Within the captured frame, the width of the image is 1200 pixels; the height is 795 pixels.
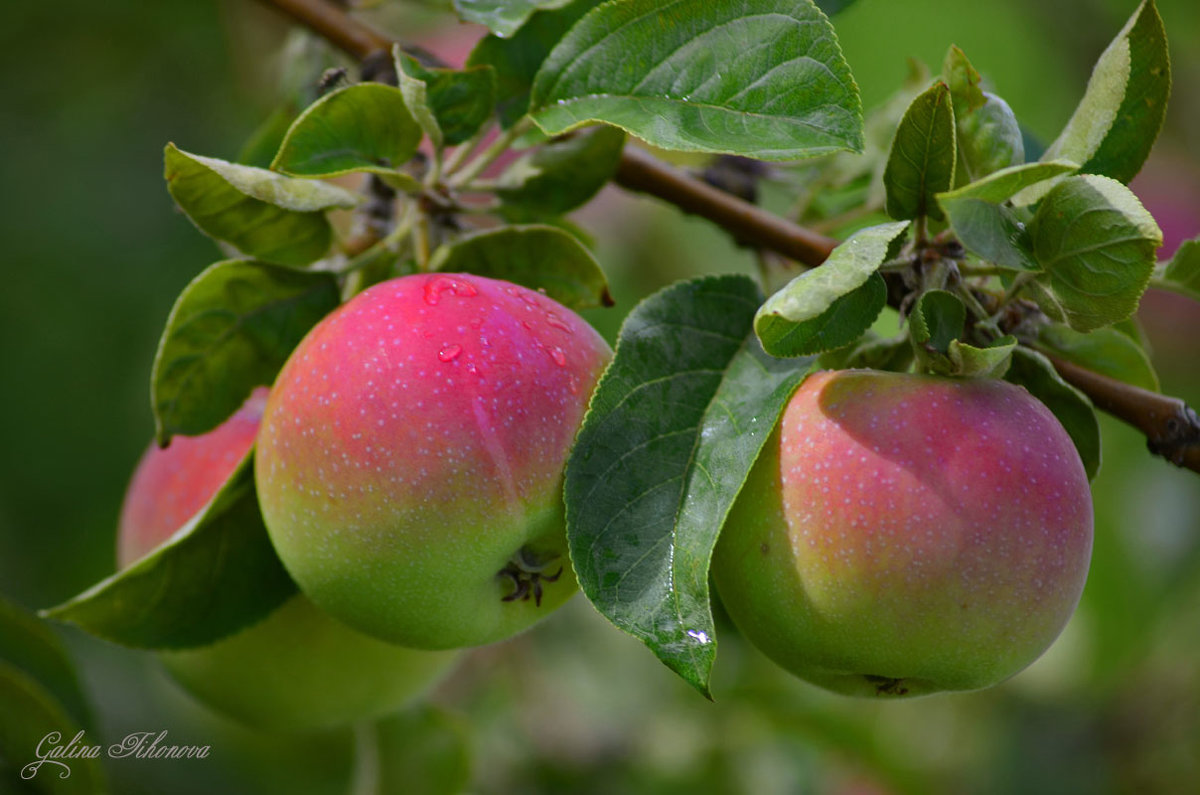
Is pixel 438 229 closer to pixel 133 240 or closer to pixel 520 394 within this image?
pixel 520 394

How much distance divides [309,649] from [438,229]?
14.6 inches

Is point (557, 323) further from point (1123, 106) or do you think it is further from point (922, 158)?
point (1123, 106)

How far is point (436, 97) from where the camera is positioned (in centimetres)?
91

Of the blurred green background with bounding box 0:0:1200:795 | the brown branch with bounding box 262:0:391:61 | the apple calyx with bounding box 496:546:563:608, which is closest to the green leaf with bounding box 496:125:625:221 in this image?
the brown branch with bounding box 262:0:391:61

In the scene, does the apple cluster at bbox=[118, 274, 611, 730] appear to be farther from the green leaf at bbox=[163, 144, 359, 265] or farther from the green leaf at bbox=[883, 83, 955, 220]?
the green leaf at bbox=[883, 83, 955, 220]

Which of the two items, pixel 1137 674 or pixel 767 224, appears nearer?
pixel 767 224

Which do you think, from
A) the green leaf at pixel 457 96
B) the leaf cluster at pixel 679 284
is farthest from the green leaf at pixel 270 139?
the green leaf at pixel 457 96

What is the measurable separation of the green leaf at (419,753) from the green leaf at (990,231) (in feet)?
2.95

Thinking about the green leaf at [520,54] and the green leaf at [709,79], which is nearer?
the green leaf at [709,79]

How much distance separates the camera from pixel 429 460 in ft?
2.44

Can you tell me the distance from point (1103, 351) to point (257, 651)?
0.73m

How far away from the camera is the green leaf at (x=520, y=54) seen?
963mm

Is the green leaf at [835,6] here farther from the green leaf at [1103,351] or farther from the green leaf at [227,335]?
the green leaf at [227,335]

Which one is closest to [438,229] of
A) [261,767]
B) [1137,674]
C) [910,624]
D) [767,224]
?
[767,224]
